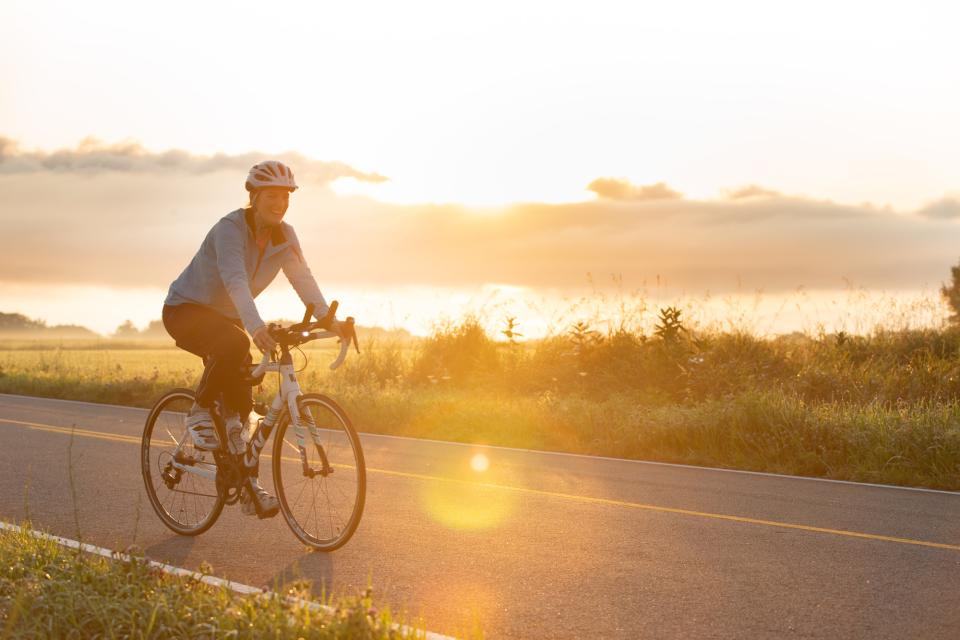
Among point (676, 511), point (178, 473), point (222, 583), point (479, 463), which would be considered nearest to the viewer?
point (222, 583)

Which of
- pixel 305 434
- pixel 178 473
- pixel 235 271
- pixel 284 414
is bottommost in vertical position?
pixel 178 473

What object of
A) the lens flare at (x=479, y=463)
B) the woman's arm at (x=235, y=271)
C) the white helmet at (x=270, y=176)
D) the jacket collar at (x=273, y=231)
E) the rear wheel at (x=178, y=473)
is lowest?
the lens flare at (x=479, y=463)

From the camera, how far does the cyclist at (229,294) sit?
6.78 m

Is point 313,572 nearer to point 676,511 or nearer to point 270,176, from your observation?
point 270,176

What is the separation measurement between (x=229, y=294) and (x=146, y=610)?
2.44 meters

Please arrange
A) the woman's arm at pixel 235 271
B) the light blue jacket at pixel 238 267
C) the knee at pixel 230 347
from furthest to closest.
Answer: the knee at pixel 230 347 → the light blue jacket at pixel 238 267 → the woman's arm at pixel 235 271

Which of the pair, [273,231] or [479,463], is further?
[479,463]

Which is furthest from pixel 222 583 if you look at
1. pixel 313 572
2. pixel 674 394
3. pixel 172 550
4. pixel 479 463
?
pixel 674 394

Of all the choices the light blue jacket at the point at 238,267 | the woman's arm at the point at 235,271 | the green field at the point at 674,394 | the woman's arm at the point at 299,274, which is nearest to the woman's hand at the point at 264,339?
the woman's arm at the point at 235,271

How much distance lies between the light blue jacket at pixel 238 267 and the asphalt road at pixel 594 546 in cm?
148

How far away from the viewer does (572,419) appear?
1451cm

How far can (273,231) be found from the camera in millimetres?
7004

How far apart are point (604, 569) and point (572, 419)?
7968mm

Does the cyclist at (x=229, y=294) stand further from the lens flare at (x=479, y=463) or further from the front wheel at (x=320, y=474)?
the lens flare at (x=479, y=463)
